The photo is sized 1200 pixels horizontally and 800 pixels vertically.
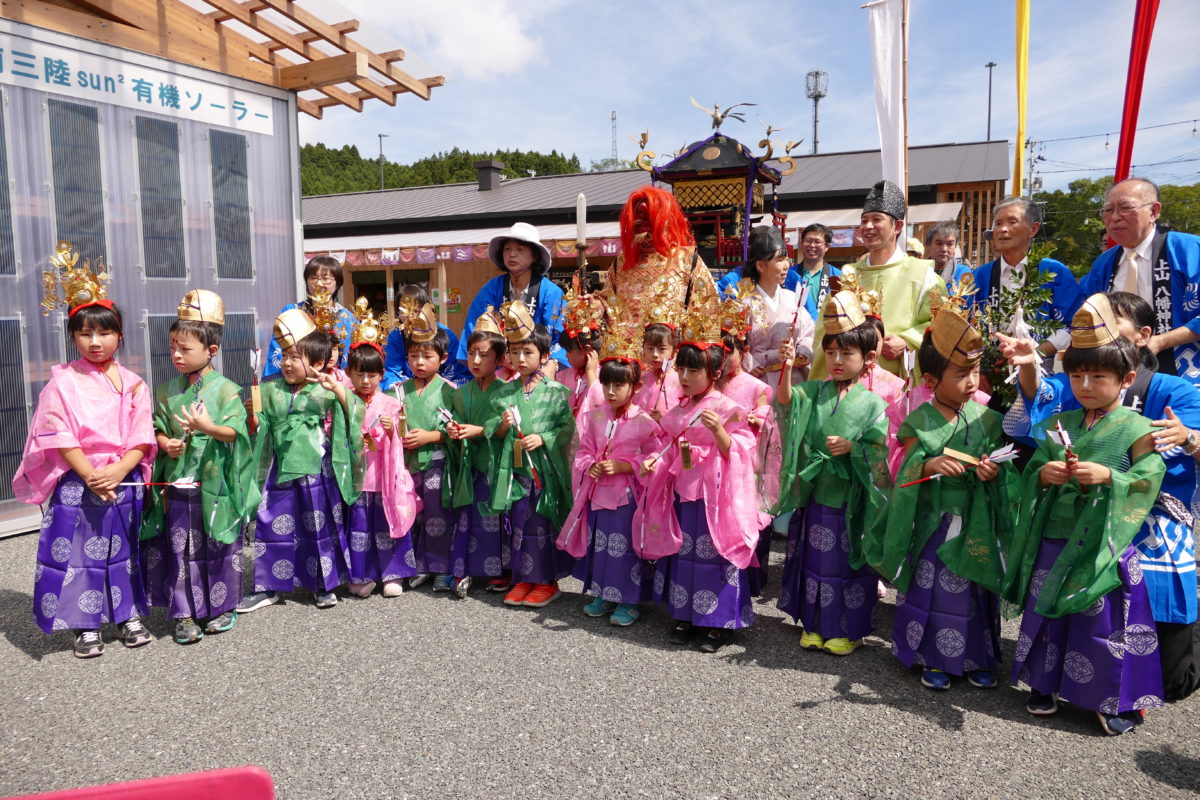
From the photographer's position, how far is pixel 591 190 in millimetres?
18828

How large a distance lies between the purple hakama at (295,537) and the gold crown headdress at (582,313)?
156cm

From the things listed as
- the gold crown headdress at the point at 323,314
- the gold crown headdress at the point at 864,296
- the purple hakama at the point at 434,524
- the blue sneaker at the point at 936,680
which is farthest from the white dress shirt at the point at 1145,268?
the gold crown headdress at the point at 323,314

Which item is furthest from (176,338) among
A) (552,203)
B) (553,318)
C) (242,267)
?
(552,203)

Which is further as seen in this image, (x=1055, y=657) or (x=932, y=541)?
(x=932, y=541)

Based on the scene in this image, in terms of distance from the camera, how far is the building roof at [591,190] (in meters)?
15.8

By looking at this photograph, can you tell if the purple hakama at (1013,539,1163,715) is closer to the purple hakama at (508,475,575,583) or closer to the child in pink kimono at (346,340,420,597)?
the purple hakama at (508,475,575,583)

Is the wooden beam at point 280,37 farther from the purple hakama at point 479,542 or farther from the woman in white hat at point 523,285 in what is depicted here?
the purple hakama at point 479,542

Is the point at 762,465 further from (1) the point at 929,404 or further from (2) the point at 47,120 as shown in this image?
(2) the point at 47,120

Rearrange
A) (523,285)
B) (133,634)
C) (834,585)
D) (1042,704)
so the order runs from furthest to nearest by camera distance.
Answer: (523,285) → (133,634) → (834,585) → (1042,704)

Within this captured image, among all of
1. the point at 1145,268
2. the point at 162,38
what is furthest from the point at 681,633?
the point at 162,38

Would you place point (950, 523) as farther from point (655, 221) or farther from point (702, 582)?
point (655, 221)

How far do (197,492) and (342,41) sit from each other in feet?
15.0

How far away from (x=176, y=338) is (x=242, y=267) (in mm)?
3431

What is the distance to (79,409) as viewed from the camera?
11.6ft
